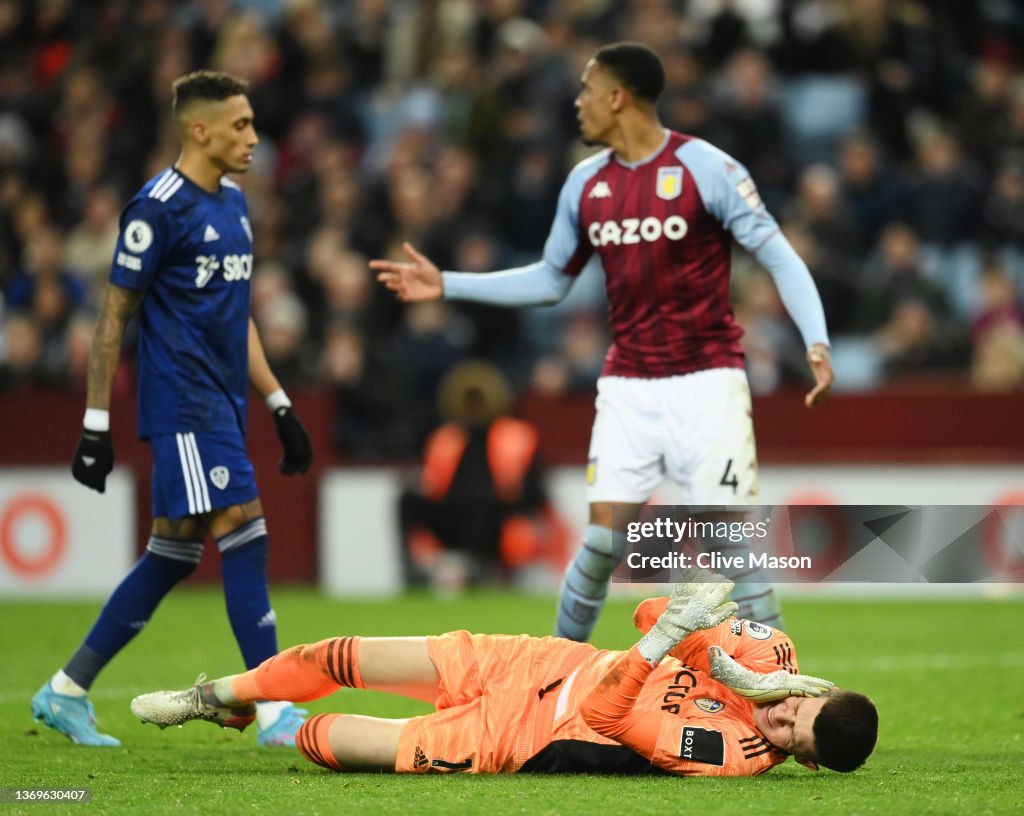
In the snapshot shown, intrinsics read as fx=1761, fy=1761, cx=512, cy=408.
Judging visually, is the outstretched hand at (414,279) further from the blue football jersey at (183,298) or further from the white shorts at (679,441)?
the white shorts at (679,441)

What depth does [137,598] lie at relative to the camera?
657cm

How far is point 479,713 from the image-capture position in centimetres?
552

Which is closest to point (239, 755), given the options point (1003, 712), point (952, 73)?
point (1003, 712)

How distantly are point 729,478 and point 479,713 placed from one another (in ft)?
4.82

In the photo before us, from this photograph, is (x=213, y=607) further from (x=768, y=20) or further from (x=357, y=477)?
(x=768, y=20)

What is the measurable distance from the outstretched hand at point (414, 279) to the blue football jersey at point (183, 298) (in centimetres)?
61

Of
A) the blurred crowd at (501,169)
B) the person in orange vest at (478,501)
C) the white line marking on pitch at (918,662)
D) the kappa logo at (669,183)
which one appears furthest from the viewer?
the blurred crowd at (501,169)

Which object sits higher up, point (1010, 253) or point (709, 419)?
point (1010, 253)

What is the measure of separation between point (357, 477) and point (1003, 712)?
7.19 meters

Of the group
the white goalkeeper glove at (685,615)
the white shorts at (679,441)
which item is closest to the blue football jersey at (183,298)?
the white shorts at (679,441)

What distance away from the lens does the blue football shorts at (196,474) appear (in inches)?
251

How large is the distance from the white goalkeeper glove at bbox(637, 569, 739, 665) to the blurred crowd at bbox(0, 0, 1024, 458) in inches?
334

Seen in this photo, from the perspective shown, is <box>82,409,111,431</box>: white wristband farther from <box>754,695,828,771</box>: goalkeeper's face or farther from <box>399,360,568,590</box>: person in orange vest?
<box>399,360,568,590</box>: person in orange vest

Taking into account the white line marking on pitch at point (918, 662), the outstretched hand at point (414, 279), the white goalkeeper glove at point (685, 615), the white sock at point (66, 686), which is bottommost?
the white line marking on pitch at point (918, 662)
